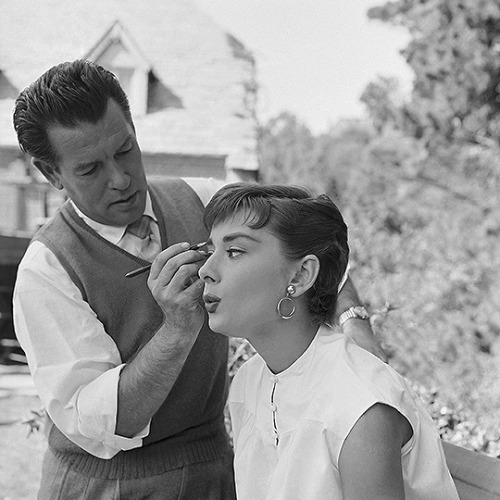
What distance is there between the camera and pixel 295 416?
1.85 m

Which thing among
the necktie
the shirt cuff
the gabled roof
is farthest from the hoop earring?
the gabled roof

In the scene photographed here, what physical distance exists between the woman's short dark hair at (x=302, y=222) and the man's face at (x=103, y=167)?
37 cm

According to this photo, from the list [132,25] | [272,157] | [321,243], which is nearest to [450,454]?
[321,243]

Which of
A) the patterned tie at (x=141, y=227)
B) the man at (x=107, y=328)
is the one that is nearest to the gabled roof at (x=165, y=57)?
the patterned tie at (x=141, y=227)

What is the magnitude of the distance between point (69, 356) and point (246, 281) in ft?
1.80

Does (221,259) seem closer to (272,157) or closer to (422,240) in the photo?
(422,240)

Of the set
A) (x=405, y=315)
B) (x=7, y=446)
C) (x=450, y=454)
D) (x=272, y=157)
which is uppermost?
(x=450, y=454)

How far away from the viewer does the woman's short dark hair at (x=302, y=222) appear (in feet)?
6.18

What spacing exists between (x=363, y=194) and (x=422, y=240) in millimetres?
3346

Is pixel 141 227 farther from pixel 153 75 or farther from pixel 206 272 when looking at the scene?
pixel 153 75

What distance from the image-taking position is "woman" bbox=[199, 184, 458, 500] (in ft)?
5.44

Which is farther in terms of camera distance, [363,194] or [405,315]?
[363,194]

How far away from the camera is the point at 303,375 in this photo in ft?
6.20

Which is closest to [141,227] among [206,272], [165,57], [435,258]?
[206,272]
